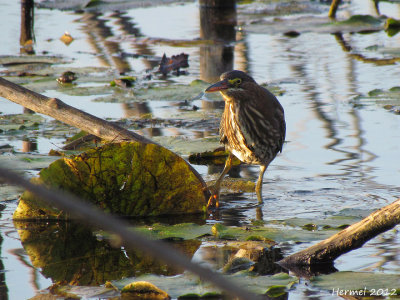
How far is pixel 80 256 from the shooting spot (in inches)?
142

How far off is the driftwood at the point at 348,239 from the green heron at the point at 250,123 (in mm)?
1606

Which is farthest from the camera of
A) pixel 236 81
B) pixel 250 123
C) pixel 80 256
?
pixel 250 123

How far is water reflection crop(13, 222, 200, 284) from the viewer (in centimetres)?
331

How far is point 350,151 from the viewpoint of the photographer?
5.64 metres

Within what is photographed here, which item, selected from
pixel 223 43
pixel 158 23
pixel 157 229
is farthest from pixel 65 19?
pixel 157 229

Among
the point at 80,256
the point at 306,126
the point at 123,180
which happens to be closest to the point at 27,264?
the point at 80,256

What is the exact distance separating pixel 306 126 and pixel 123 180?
279 centimetres

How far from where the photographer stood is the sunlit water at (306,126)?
3.69 m

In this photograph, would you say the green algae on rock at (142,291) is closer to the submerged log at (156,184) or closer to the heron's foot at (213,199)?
the submerged log at (156,184)

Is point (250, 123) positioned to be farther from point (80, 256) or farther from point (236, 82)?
point (80, 256)

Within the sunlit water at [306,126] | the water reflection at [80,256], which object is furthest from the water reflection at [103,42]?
the water reflection at [80,256]

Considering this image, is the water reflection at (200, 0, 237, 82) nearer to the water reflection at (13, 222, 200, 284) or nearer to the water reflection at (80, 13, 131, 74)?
the water reflection at (80, 13, 131, 74)

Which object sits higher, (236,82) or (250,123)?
(236,82)

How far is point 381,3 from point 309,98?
785cm
